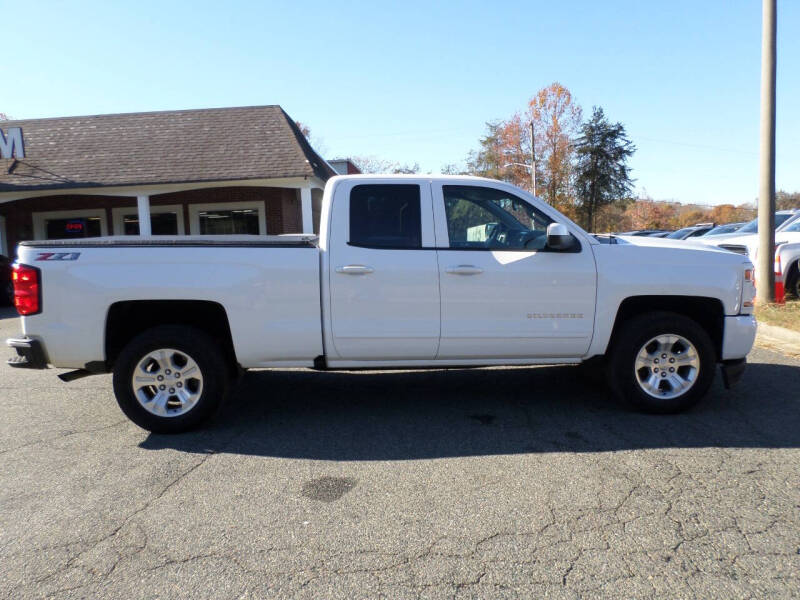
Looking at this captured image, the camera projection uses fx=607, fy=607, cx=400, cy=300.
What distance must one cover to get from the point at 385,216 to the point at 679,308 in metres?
2.71

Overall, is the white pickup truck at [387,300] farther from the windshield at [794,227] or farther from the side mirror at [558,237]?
the windshield at [794,227]

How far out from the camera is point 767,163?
11.1 m

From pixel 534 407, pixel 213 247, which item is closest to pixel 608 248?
pixel 534 407

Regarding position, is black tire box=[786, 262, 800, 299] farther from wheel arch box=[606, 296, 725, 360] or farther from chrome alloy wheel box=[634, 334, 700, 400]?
chrome alloy wheel box=[634, 334, 700, 400]

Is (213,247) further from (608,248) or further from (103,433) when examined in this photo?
(608,248)

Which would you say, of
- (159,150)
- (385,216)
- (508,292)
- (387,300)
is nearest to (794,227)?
(508,292)

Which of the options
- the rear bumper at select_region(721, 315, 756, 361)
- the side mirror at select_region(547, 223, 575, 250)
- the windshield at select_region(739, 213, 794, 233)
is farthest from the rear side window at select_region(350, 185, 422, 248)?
the windshield at select_region(739, 213, 794, 233)

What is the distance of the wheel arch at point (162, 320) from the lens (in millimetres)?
4902

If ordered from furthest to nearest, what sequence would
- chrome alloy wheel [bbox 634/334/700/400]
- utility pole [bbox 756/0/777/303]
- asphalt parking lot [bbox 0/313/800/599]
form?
1. utility pole [bbox 756/0/777/303]
2. chrome alloy wheel [bbox 634/334/700/400]
3. asphalt parking lot [bbox 0/313/800/599]

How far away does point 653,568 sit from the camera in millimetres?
2898

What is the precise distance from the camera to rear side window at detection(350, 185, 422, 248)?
5012 millimetres

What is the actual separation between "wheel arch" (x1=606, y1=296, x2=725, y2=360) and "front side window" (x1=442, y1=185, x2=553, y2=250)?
3.21 feet

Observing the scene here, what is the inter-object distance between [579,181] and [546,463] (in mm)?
45708

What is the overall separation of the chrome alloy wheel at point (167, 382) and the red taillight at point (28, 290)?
90cm
